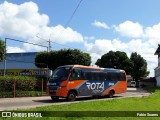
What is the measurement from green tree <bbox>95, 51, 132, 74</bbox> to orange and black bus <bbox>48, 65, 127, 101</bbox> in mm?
59767

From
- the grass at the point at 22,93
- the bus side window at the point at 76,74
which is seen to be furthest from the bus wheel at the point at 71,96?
the grass at the point at 22,93

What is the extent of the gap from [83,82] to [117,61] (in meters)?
66.4

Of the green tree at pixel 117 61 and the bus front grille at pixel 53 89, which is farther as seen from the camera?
the green tree at pixel 117 61

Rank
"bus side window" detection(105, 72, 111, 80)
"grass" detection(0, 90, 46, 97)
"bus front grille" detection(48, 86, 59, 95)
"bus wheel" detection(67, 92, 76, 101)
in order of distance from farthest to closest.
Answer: "grass" detection(0, 90, 46, 97), "bus side window" detection(105, 72, 111, 80), "bus wheel" detection(67, 92, 76, 101), "bus front grille" detection(48, 86, 59, 95)

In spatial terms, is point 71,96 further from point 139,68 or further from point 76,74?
point 139,68

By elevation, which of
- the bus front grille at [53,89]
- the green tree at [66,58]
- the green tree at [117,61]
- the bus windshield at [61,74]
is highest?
the green tree at [117,61]

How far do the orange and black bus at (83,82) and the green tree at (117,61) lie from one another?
2353 inches

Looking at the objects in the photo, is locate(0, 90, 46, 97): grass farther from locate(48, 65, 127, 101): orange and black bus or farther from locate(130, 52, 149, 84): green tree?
locate(130, 52, 149, 84): green tree

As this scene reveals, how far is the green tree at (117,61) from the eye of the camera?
9431 centimetres

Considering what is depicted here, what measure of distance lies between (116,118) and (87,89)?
1414 centimetres

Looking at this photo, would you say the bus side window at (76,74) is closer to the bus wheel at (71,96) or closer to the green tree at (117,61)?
the bus wheel at (71,96)

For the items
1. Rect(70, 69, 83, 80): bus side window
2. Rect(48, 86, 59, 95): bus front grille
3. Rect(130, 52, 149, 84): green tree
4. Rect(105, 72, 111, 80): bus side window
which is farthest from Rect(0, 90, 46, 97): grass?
Rect(130, 52, 149, 84): green tree

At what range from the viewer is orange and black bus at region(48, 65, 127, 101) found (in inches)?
1043

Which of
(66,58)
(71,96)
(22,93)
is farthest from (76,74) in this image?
(66,58)
